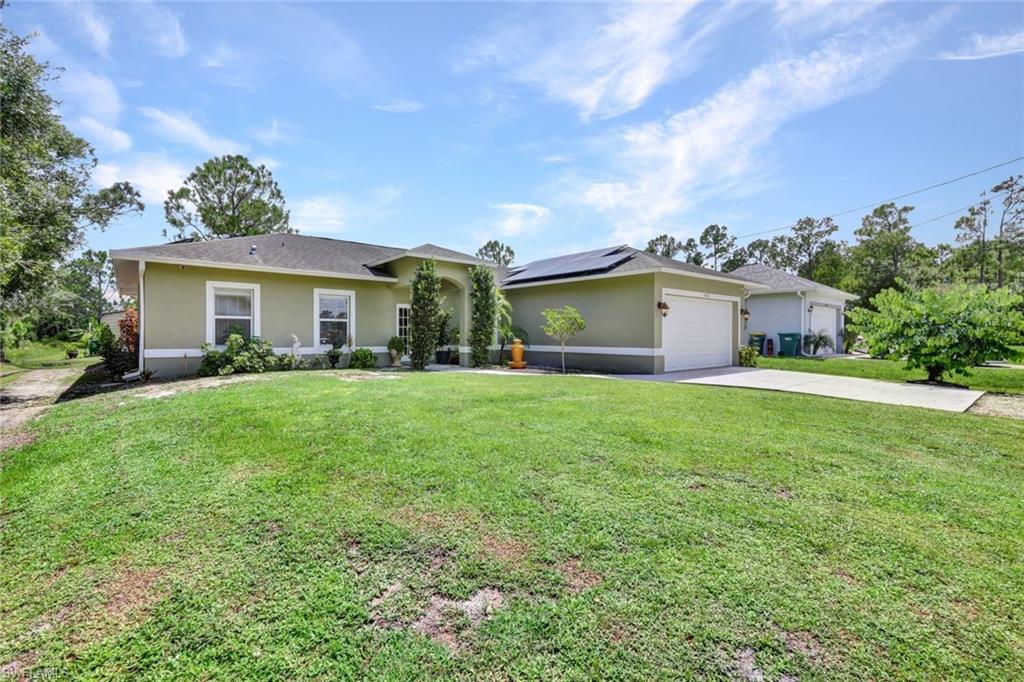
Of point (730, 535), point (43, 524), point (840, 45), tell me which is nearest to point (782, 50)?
point (840, 45)

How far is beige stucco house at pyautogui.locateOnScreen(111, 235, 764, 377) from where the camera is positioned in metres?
11.0

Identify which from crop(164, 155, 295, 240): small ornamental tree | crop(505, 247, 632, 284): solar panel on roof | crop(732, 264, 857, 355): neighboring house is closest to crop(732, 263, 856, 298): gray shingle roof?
crop(732, 264, 857, 355): neighboring house

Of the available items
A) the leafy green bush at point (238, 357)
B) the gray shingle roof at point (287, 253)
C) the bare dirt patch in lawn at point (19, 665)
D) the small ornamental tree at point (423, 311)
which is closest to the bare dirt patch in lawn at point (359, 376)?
the small ornamental tree at point (423, 311)

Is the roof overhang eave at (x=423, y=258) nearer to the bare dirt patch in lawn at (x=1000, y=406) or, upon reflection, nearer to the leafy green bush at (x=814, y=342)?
the bare dirt patch in lawn at (x=1000, y=406)

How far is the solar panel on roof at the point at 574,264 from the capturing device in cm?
1442

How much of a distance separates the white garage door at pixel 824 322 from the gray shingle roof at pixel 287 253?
1699 cm

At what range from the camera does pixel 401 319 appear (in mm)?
14812

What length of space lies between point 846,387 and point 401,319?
12.3m

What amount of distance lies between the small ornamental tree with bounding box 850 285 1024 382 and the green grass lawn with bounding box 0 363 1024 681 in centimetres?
625

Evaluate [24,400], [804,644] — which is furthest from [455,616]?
[24,400]

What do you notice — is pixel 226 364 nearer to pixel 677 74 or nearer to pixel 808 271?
pixel 677 74

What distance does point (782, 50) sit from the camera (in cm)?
1041

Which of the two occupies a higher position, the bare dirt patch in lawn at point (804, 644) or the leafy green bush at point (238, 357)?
the leafy green bush at point (238, 357)

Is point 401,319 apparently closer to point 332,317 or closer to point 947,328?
point 332,317
